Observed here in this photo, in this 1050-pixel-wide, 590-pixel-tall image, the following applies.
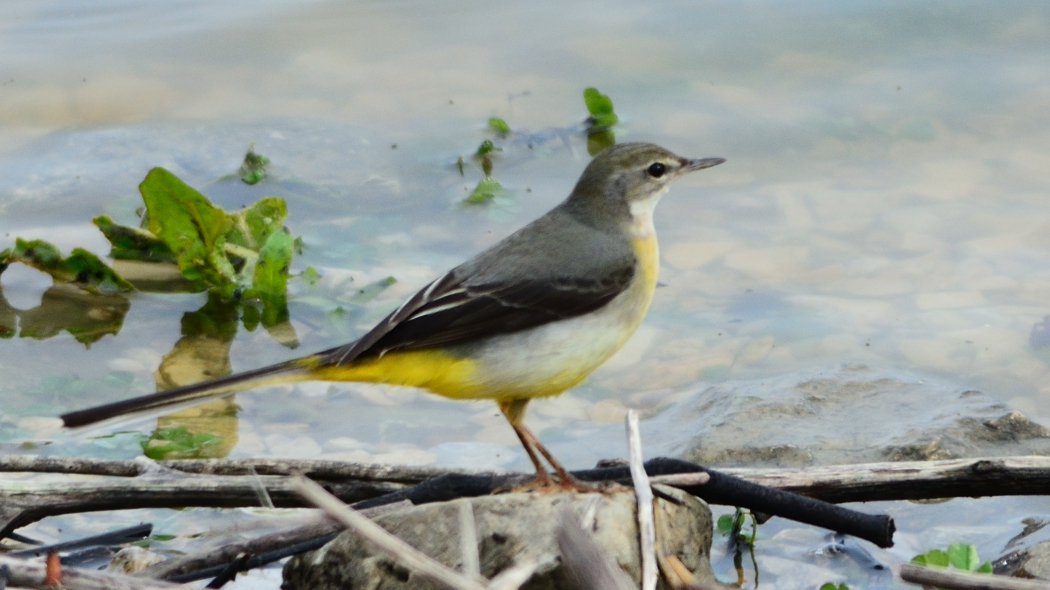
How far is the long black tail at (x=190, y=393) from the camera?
414cm

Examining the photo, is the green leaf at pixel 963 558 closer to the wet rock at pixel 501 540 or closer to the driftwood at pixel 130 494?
the wet rock at pixel 501 540

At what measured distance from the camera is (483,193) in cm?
796

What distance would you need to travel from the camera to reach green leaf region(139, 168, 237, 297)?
21.9ft

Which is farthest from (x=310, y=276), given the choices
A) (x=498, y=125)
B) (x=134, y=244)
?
(x=498, y=125)

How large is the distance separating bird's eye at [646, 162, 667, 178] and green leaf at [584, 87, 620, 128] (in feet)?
9.52

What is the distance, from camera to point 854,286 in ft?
23.5

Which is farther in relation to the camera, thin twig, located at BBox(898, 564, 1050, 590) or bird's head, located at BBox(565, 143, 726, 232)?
bird's head, located at BBox(565, 143, 726, 232)

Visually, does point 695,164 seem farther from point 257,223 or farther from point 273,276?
point 257,223

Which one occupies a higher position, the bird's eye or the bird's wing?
the bird's eye

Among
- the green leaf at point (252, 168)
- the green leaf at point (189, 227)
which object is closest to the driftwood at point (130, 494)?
the green leaf at point (189, 227)

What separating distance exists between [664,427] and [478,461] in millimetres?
914

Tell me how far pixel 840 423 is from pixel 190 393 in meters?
2.91

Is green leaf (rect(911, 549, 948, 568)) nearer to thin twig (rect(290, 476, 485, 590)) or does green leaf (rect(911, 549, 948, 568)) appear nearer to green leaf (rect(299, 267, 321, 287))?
thin twig (rect(290, 476, 485, 590))

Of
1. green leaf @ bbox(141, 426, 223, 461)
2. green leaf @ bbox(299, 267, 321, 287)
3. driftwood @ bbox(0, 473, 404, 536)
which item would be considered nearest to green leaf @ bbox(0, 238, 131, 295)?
green leaf @ bbox(299, 267, 321, 287)
